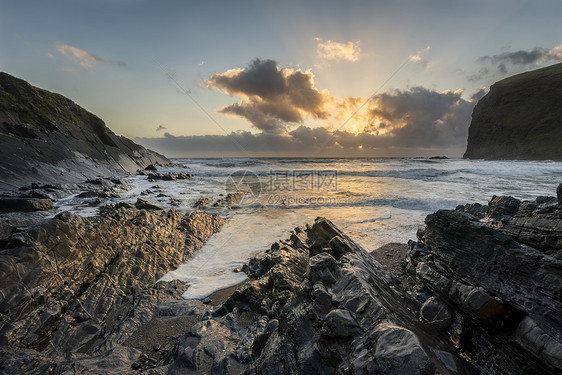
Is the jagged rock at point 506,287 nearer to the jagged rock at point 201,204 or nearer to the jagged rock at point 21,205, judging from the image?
the jagged rock at point 201,204

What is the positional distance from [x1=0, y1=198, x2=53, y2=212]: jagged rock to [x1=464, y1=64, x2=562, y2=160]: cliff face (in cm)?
10077

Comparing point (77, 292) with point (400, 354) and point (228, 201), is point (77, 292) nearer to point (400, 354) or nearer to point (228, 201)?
point (400, 354)

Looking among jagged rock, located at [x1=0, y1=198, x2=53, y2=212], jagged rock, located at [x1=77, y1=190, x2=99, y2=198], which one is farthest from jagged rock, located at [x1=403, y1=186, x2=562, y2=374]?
jagged rock, located at [x1=77, y1=190, x2=99, y2=198]

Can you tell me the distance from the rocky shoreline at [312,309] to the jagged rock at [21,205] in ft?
26.1

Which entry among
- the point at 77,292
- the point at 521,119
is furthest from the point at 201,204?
the point at 521,119

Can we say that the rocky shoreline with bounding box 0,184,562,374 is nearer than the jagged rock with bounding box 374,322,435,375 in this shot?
No

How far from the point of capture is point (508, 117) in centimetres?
8044

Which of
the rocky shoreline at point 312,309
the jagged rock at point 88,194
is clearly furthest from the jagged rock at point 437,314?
the jagged rock at point 88,194

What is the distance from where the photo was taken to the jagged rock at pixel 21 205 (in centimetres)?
988

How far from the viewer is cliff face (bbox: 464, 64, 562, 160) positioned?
2751 inches

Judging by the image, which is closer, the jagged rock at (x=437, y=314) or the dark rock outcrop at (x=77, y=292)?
the jagged rock at (x=437, y=314)

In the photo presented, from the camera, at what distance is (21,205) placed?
33.6 ft

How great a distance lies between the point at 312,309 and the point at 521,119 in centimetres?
11039

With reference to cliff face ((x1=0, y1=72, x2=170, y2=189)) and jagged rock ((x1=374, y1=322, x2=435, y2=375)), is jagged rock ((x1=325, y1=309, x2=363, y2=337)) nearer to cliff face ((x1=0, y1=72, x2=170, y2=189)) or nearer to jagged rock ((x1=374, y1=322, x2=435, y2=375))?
jagged rock ((x1=374, y1=322, x2=435, y2=375))
